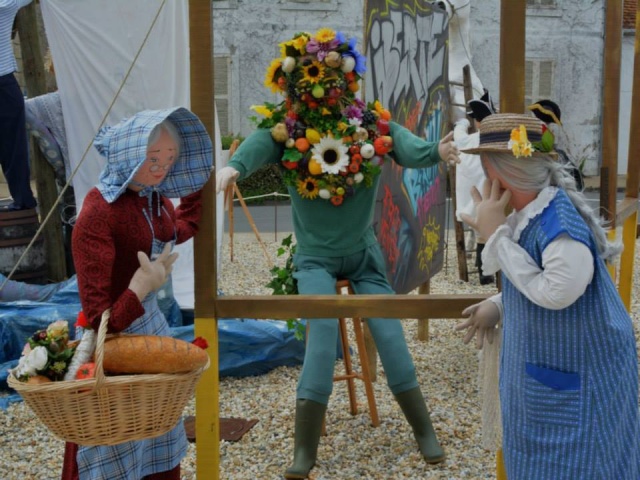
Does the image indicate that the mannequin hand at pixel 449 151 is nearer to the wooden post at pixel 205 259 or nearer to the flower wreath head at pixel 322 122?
the flower wreath head at pixel 322 122

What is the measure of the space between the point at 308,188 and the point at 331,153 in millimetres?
174

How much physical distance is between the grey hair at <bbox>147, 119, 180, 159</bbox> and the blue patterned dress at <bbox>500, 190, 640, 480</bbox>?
1056 mm

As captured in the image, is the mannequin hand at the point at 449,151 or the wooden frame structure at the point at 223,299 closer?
the wooden frame structure at the point at 223,299

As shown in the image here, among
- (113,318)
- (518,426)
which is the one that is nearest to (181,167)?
(113,318)

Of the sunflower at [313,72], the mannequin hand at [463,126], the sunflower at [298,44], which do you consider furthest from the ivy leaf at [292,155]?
the mannequin hand at [463,126]

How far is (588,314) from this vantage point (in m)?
2.22

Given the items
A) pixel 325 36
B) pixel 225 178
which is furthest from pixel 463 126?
pixel 225 178

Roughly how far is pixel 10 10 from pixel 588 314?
468cm

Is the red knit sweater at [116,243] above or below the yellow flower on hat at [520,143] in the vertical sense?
below

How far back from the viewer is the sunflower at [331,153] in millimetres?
Result: 3602

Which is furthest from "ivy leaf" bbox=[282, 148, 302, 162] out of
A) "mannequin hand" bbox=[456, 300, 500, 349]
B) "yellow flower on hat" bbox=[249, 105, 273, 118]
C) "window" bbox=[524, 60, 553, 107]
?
"window" bbox=[524, 60, 553, 107]

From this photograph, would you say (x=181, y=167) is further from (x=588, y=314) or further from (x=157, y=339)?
(x=588, y=314)

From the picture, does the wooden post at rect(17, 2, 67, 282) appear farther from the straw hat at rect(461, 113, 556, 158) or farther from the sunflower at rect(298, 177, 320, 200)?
the straw hat at rect(461, 113, 556, 158)

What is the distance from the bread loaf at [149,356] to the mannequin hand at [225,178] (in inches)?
31.2
